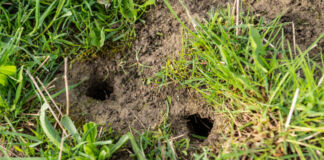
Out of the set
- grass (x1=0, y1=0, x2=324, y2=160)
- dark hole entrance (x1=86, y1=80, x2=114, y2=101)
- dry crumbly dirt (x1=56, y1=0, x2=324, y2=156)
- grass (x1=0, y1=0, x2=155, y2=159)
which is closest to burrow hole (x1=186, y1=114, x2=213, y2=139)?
dry crumbly dirt (x1=56, y1=0, x2=324, y2=156)

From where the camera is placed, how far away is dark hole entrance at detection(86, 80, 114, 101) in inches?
80.1

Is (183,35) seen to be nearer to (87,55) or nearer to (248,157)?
(87,55)

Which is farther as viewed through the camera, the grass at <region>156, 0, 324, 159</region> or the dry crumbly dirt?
the dry crumbly dirt

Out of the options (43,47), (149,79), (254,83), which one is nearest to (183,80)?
(149,79)

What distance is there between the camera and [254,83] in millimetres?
1639

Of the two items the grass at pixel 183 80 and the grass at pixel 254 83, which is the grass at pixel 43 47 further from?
the grass at pixel 254 83

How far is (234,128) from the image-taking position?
173 centimetres

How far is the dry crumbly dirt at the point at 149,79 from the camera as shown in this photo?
1.79 meters

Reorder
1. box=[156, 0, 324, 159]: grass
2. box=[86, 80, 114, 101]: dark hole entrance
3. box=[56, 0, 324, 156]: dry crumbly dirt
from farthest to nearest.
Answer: box=[86, 80, 114, 101]: dark hole entrance < box=[56, 0, 324, 156]: dry crumbly dirt < box=[156, 0, 324, 159]: grass

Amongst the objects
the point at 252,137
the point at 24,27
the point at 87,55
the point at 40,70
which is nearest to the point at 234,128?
the point at 252,137

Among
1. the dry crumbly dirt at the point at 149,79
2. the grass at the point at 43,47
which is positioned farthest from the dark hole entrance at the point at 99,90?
the grass at the point at 43,47

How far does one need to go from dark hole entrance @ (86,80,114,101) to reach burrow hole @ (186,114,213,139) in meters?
0.58

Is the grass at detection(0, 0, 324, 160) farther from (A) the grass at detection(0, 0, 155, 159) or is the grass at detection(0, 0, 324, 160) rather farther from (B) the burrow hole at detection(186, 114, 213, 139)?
(B) the burrow hole at detection(186, 114, 213, 139)

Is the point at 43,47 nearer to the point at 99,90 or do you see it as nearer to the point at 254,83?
the point at 99,90
